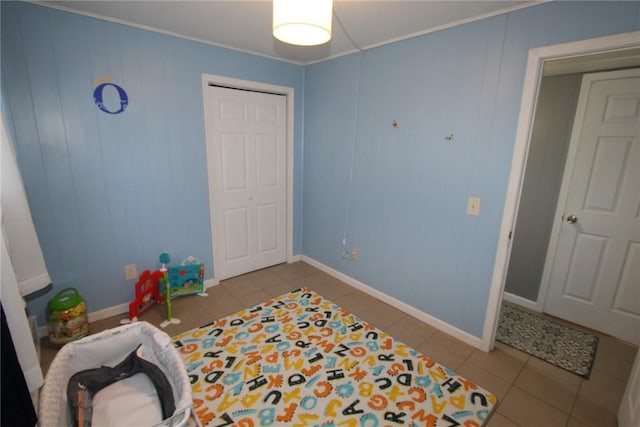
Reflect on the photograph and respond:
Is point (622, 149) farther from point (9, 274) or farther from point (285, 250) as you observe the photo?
point (9, 274)

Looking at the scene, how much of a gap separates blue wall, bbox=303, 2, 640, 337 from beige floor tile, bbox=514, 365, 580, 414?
40cm

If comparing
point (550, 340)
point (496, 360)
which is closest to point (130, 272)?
point (496, 360)

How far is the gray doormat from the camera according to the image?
84.0 inches

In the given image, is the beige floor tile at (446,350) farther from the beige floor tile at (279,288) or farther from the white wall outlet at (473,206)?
the beige floor tile at (279,288)

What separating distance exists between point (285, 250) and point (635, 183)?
10.8ft

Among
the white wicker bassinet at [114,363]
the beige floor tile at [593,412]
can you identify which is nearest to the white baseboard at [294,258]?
the white wicker bassinet at [114,363]

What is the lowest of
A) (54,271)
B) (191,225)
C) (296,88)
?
(54,271)

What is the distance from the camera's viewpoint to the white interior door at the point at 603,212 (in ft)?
7.48

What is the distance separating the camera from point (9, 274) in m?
1.16

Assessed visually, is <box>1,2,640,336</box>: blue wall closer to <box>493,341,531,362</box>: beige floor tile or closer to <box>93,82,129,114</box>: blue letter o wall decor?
<box>93,82,129,114</box>: blue letter o wall decor

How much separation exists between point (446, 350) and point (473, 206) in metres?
1.11

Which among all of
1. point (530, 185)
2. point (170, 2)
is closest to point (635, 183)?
point (530, 185)

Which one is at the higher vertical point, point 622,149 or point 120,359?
point 622,149

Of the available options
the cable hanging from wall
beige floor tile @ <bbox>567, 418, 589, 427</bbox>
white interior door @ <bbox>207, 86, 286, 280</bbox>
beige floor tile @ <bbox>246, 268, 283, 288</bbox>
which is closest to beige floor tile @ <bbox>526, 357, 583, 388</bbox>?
beige floor tile @ <bbox>567, 418, 589, 427</bbox>
